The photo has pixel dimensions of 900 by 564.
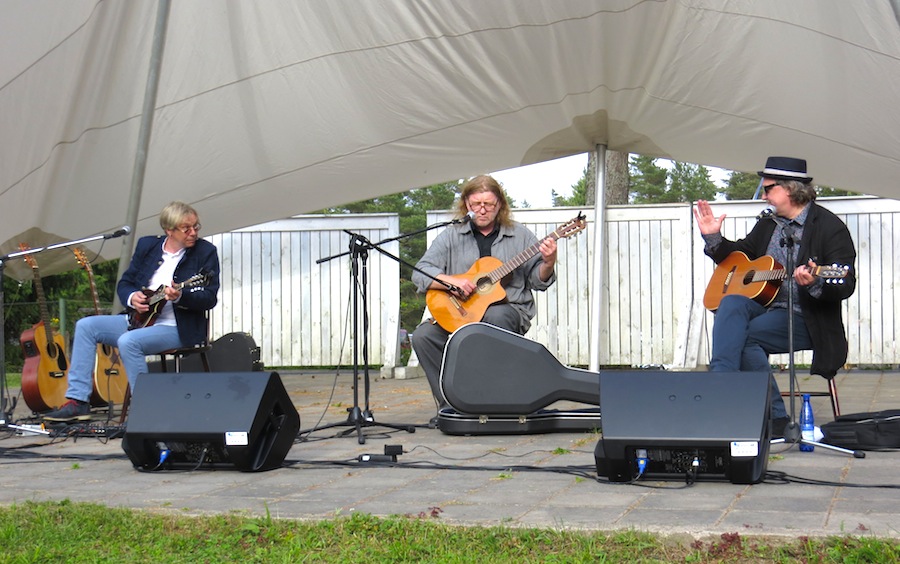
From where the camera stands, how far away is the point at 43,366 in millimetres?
6559

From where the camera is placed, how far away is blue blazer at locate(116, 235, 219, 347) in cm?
548

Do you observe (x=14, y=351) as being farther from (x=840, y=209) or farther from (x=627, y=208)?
(x=840, y=209)

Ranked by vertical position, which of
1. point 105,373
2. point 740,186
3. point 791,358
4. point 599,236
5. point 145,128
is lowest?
point 105,373

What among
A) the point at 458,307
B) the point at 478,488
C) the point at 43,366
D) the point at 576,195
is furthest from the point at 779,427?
the point at 576,195

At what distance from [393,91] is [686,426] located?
14.2 feet

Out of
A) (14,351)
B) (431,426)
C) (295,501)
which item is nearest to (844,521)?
(295,501)

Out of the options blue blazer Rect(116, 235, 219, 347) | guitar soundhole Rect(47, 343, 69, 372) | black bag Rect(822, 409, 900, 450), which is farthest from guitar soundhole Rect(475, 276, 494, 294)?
guitar soundhole Rect(47, 343, 69, 372)

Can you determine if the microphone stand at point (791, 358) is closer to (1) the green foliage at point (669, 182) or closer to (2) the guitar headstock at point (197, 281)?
(2) the guitar headstock at point (197, 281)

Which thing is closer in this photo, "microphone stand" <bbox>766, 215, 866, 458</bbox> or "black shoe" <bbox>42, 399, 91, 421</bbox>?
"microphone stand" <bbox>766, 215, 866, 458</bbox>

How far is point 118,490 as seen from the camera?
3.69 meters

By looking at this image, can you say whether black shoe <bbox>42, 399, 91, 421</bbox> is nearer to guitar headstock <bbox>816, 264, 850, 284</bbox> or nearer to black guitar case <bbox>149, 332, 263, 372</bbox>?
black guitar case <bbox>149, 332, 263, 372</bbox>

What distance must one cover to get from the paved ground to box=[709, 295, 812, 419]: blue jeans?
0.57m

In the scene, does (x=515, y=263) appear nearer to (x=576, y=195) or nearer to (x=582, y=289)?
(x=582, y=289)

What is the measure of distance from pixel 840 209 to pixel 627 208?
192 cm
